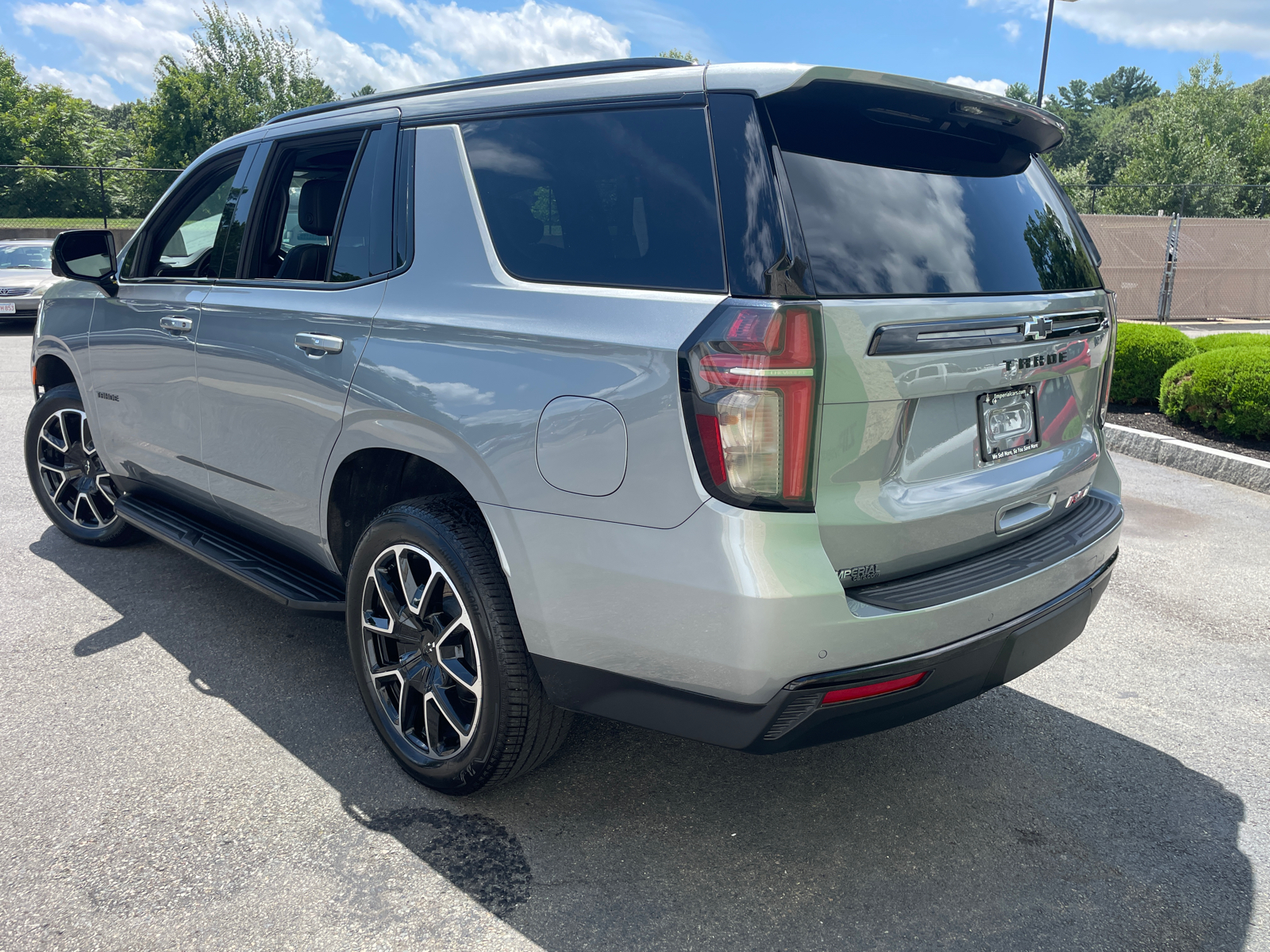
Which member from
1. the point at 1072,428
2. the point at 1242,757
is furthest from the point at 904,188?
the point at 1242,757

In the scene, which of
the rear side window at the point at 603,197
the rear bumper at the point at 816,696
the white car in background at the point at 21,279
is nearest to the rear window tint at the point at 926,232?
the rear side window at the point at 603,197

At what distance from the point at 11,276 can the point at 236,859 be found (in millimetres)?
16153

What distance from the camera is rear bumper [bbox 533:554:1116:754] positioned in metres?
2.16

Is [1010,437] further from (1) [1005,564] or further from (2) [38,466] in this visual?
(2) [38,466]

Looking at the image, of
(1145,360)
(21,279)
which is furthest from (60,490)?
(21,279)

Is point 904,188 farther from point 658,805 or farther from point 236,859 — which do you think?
point 236,859

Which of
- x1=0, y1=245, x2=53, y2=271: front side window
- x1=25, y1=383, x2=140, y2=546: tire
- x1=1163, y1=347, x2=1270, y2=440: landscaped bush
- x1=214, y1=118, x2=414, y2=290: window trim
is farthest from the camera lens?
x1=0, y1=245, x2=53, y2=271: front side window

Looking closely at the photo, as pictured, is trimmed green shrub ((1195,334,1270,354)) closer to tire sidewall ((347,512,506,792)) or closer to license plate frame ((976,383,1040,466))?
license plate frame ((976,383,1040,466))

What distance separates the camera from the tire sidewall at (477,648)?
8.34ft

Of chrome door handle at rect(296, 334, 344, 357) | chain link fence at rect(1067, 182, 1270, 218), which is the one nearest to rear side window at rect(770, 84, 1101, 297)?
chrome door handle at rect(296, 334, 344, 357)

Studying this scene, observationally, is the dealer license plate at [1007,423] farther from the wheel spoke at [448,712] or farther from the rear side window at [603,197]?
the wheel spoke at [448,712]

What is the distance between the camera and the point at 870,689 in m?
2.21

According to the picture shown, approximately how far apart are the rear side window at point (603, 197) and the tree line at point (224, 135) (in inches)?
1132

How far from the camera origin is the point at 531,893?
242cm
